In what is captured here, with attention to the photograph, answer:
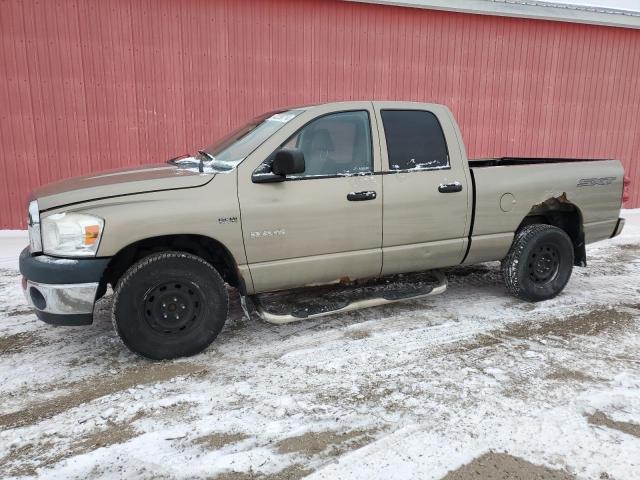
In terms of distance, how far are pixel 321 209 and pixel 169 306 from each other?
1.37 metres

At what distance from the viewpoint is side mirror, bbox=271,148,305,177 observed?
345 cm

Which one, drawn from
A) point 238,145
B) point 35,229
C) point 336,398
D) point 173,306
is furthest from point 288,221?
point 35,229

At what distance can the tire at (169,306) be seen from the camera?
11.0 feet

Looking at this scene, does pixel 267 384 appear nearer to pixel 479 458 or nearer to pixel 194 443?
pixel 194 443

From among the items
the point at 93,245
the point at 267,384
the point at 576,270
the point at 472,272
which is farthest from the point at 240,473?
the point at 576,270

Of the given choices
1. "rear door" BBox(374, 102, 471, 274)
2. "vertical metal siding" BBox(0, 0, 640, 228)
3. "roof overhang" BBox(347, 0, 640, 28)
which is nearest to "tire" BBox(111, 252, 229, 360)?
"rear door" BBox(374, 102, 471, 274)

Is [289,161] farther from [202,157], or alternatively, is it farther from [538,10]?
[538,10]

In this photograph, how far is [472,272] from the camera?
6.04 m

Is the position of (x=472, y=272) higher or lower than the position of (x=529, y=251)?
lower

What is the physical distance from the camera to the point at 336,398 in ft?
10.1

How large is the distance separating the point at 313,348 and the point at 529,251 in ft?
8.04

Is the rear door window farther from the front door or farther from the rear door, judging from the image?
the front door

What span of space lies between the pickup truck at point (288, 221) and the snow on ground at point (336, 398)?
33cm

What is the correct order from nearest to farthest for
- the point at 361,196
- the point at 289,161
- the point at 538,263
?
the point at 289,161
the point at 361,196
the point at 538,263
